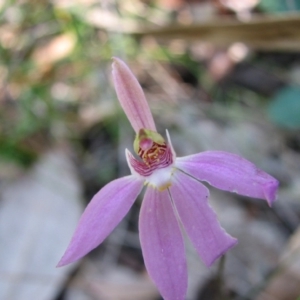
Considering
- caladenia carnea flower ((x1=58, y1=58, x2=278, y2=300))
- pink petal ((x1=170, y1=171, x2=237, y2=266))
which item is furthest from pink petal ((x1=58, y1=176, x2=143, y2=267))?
pink petal ((x1=170, y1=171, x2=237, y2=266))

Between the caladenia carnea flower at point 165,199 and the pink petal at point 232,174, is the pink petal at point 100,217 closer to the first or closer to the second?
the caladenia carnea flower at point 165,199

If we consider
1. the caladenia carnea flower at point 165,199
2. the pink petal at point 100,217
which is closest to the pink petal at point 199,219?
the caladenia carnea flower at point 165,199

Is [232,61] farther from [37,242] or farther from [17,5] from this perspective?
[37,242]

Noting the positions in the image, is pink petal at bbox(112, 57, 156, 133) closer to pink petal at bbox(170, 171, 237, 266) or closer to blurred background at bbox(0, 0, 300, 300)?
pink petal at bbox(170, 171, 237, 266)

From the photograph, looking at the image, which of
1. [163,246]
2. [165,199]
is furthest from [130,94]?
[163,246]

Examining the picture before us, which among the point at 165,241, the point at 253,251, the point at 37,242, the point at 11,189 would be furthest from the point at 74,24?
the point at 165,241

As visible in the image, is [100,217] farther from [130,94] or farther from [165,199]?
[130,94]
